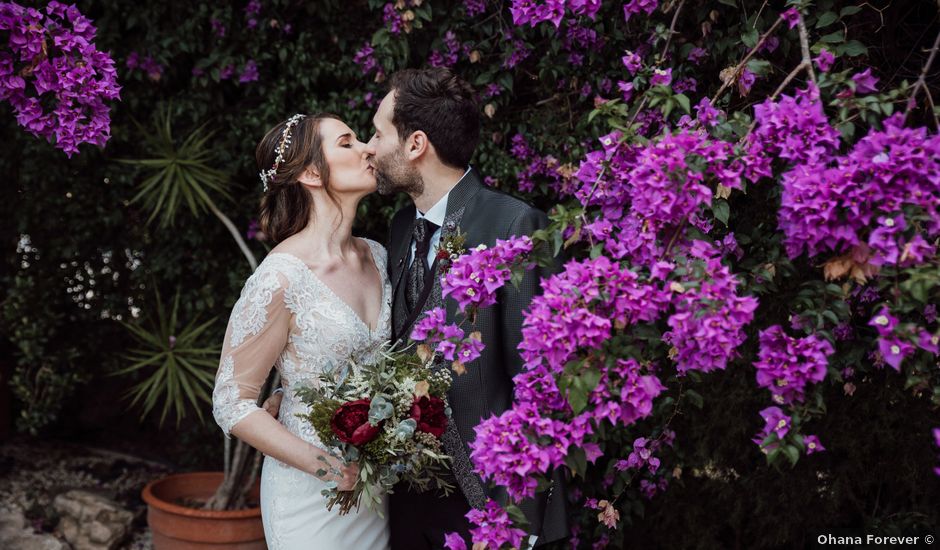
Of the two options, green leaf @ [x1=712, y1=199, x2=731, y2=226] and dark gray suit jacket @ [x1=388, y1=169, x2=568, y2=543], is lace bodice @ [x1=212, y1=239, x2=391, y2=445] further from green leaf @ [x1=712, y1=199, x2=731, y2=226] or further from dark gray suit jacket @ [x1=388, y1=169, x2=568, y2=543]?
green leaf @ [x1=712, y1=199, x2=731, y2=226]

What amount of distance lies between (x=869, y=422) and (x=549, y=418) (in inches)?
80.9

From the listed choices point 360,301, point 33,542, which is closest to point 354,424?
point 360,301

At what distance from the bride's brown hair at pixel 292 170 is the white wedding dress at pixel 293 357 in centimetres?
22

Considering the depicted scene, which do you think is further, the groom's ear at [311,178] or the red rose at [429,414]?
the groom's ear at [311,178]

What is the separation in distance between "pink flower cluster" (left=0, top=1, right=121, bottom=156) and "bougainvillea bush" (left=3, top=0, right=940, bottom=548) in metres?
1.02

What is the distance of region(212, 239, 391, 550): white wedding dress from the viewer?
7.14 ft

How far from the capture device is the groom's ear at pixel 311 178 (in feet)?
7.95

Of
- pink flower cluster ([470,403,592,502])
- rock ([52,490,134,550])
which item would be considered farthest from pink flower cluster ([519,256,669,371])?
rock ([52,490,134,550])

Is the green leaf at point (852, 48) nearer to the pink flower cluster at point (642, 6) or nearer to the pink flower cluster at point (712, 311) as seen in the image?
the pink flower cluster at point (642, 6)

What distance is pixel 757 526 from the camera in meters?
3.22

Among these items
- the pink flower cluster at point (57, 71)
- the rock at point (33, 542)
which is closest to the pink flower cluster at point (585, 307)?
the pink flower cluster at point (57, 71)

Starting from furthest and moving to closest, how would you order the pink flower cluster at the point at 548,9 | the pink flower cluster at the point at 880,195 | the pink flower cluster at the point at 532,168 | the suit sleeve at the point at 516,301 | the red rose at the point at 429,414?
the pink flower cluster at the point at 532,168 < the suit sleeve at the point at 516,301 < the pink flower cluster at the point at 548,9 < the red rose at the point at 429,414 < the pink flower cluster at the point at 880,195

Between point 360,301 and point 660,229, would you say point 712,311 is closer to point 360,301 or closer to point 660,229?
point 660,229

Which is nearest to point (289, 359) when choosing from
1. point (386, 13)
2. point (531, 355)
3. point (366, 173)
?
point (366, 173)
